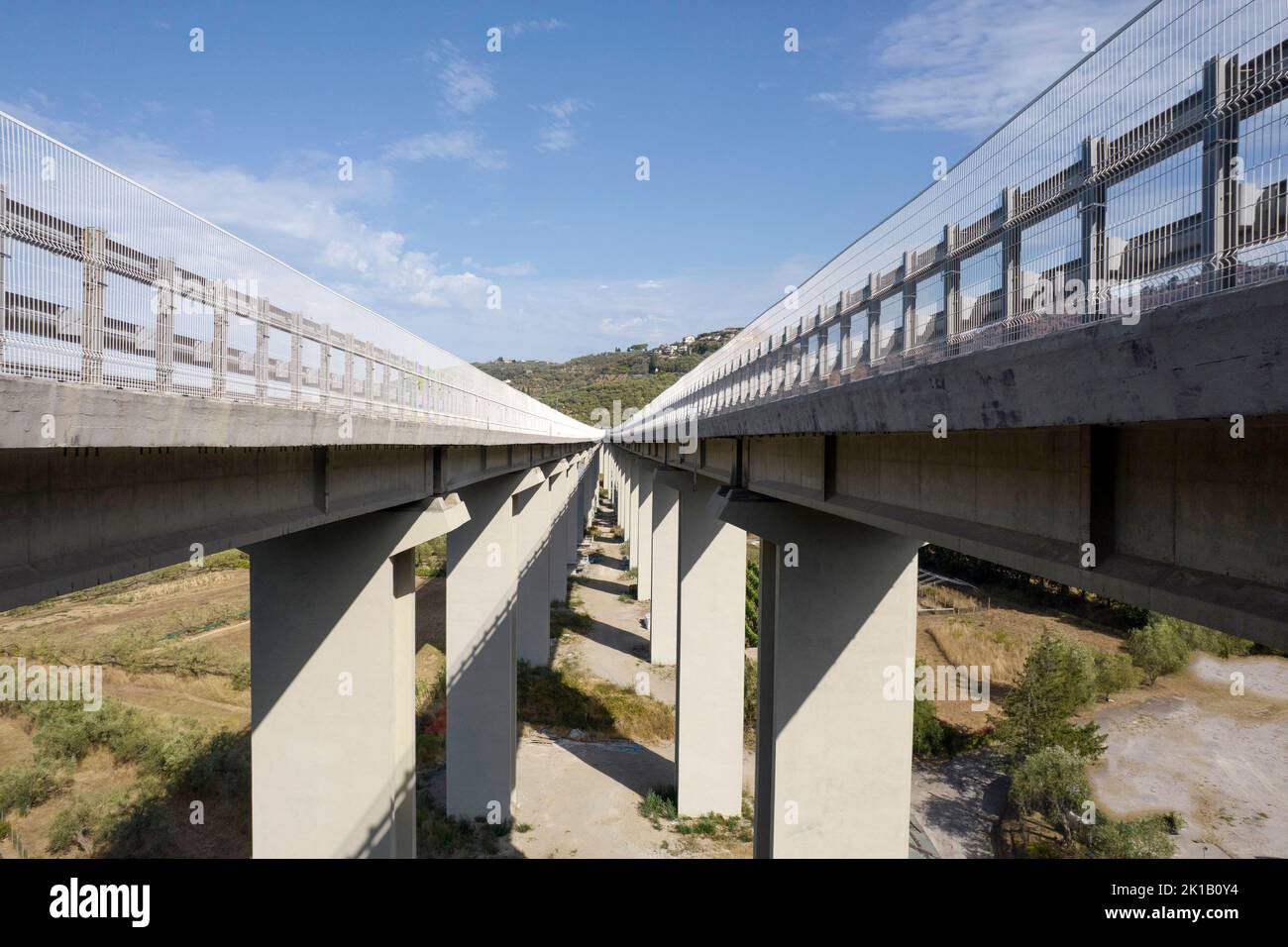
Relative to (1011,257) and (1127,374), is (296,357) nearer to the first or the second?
(1011,257)

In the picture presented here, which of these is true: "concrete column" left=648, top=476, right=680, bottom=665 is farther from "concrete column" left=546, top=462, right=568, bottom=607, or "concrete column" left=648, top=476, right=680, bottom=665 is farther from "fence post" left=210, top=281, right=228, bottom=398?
"fence post" left=210, top=281, right=228, bottom=398

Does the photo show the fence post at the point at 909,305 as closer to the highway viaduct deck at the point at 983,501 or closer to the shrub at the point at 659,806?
the highway viaduct deck at the point at 983,501

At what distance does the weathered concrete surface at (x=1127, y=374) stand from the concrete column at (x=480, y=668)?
48.0 feet

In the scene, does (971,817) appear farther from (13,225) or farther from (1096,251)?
(13,225)

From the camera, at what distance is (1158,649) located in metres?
32.0

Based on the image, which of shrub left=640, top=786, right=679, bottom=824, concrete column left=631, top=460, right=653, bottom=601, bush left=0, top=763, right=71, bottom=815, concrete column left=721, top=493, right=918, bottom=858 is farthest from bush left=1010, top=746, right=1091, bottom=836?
bush left=0, top=763, right=71, bottom=815

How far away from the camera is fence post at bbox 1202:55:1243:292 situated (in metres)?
2.66

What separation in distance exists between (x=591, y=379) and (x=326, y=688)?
547 ft

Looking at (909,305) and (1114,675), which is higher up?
(909,305)

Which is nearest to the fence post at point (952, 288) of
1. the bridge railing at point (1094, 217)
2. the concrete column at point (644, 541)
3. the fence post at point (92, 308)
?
the bridge railing at point (1094, 217)

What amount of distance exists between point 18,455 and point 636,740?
21299mm

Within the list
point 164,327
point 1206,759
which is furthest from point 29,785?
point 1206,759

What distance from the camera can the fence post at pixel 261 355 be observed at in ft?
17.1

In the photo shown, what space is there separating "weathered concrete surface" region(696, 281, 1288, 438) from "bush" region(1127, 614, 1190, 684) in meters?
35.1
